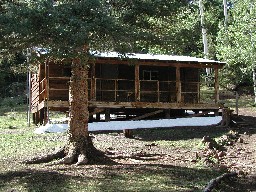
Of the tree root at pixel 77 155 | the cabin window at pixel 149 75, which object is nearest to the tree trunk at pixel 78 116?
the tree root at pixel 77 155

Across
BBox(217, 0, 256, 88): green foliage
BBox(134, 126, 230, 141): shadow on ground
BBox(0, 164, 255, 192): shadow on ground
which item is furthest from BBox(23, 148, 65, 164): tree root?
BBox(217, 0, 256, 88): green foliage

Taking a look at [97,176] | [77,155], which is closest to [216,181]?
[97,176]

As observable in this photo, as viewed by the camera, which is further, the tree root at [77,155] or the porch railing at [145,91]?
the porch railing at [145,91]

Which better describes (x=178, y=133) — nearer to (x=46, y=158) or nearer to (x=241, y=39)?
(x=46, y=158)

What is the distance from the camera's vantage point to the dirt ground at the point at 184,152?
12.6 m

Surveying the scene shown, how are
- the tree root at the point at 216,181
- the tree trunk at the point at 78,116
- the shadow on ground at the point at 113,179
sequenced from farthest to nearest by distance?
the tree trunk at the point at 78,116
the shadow on ground at the point at 113,179
the tree root at the point at 216,181

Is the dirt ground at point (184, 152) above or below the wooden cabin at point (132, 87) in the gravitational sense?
below

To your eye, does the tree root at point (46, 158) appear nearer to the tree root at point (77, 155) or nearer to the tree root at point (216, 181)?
the tree root at point (77, 155)

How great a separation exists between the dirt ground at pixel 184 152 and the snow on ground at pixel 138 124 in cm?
149

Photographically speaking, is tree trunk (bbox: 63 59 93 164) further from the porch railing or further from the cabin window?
the cabin window

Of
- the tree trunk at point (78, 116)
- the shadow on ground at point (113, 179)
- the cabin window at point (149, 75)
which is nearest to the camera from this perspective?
the shadow on ground at point (113, 179)

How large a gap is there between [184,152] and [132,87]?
33.5ft

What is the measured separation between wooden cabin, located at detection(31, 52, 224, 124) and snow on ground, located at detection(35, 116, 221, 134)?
0.86 metres

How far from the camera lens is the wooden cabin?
74.1 feet
